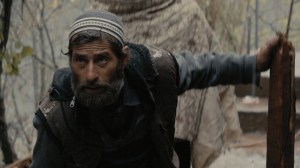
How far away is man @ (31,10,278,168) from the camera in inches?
90.9

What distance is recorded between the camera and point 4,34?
14.5ft

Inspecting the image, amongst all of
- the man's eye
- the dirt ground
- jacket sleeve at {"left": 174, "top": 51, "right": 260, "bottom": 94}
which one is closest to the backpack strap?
the man's eye

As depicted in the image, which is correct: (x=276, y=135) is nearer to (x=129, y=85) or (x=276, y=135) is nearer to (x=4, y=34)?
(x=129, y=85)

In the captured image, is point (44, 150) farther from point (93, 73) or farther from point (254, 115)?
point (254, 115)

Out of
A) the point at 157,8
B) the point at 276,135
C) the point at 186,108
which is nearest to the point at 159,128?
the point at 276,135

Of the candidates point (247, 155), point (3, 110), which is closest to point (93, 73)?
point (3, 110)

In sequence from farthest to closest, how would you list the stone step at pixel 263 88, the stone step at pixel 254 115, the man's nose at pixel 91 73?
the stone step at pixel 263 88 < the stone step at pixel 254 115 < the man's nose at pixel 91 73

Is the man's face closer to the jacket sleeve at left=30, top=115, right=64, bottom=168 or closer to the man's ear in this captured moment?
the man's ear

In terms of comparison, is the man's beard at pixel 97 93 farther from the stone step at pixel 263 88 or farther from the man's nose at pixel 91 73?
the stone step at pixel 263 88

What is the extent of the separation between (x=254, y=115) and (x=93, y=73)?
4078mm

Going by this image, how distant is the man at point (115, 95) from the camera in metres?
2.31

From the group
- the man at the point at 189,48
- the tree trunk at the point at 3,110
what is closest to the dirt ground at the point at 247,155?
the man at the point at 189,48

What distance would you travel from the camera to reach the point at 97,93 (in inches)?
90.0

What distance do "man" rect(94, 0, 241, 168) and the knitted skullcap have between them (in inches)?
45.8
